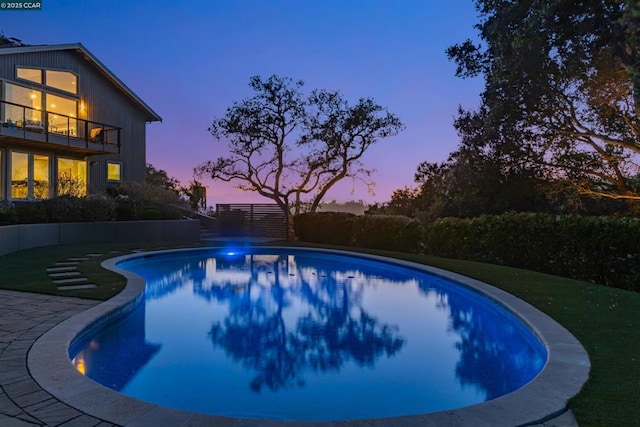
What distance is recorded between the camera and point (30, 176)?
682 inches

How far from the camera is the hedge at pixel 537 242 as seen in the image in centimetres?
834

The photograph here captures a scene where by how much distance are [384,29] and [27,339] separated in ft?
58.6

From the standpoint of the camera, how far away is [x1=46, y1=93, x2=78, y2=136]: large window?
18453mm

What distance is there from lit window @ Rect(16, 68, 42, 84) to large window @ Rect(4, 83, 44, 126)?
43 centimetres

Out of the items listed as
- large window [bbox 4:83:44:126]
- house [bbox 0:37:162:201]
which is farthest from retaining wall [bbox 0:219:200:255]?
large window [bbox 4:83:44:126]

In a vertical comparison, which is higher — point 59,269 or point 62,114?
point 62,114

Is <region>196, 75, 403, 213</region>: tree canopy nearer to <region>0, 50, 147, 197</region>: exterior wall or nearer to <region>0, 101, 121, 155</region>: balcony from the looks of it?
<region>0, 101, 121, 155</region>: balcony

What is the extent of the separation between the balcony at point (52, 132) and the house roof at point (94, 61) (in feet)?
6.92

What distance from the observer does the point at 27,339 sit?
4324 mm

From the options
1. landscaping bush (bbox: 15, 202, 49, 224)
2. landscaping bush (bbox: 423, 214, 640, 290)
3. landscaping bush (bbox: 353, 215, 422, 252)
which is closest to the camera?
landscaping bush (bbox: 423, 214, 640, 290)

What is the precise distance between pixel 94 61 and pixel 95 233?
941 cm

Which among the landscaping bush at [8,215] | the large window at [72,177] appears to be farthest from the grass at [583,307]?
the large window at [72,177]

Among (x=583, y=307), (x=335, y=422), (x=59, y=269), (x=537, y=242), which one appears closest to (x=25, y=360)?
(x=335, y=422)

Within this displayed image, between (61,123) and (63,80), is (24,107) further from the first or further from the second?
(63,80)
